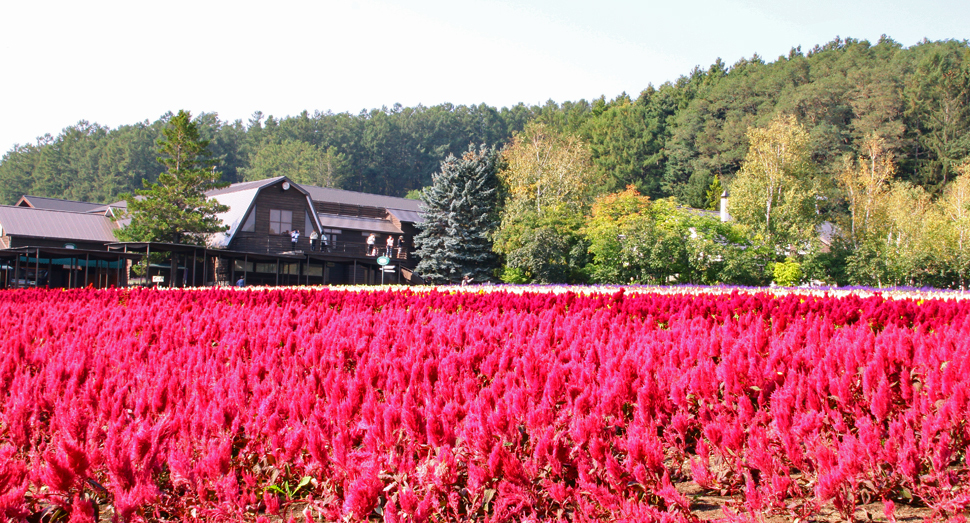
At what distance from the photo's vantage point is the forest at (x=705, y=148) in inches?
1982

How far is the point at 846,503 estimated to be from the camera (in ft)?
11.9

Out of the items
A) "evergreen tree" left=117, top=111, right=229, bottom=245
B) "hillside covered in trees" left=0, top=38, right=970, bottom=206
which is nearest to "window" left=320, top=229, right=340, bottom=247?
"evergreen tree" left=117, top=111, right=229, bottom=245

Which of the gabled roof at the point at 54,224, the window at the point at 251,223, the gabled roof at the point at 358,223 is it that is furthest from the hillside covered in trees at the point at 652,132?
the gabled roof at the point at 54,224

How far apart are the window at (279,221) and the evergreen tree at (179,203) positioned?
327 centimetres

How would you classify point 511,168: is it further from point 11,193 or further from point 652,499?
point 11,193

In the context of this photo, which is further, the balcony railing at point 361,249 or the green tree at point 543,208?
the balcony railing at point 361,249

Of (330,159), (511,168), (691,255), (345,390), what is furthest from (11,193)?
(345,390)

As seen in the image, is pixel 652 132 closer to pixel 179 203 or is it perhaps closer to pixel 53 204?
pixel 179 203

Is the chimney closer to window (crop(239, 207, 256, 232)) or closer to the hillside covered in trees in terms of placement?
the hillside covered in trees

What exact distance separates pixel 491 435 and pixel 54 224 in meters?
48.5

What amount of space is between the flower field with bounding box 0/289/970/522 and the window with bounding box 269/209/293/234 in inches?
1632

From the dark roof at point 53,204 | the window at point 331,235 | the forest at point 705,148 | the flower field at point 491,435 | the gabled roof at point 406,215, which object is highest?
the forest at point 705,148

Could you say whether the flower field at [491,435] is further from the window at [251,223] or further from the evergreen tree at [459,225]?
the window at [251,223]

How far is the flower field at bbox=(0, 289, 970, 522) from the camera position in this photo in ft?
11.6
